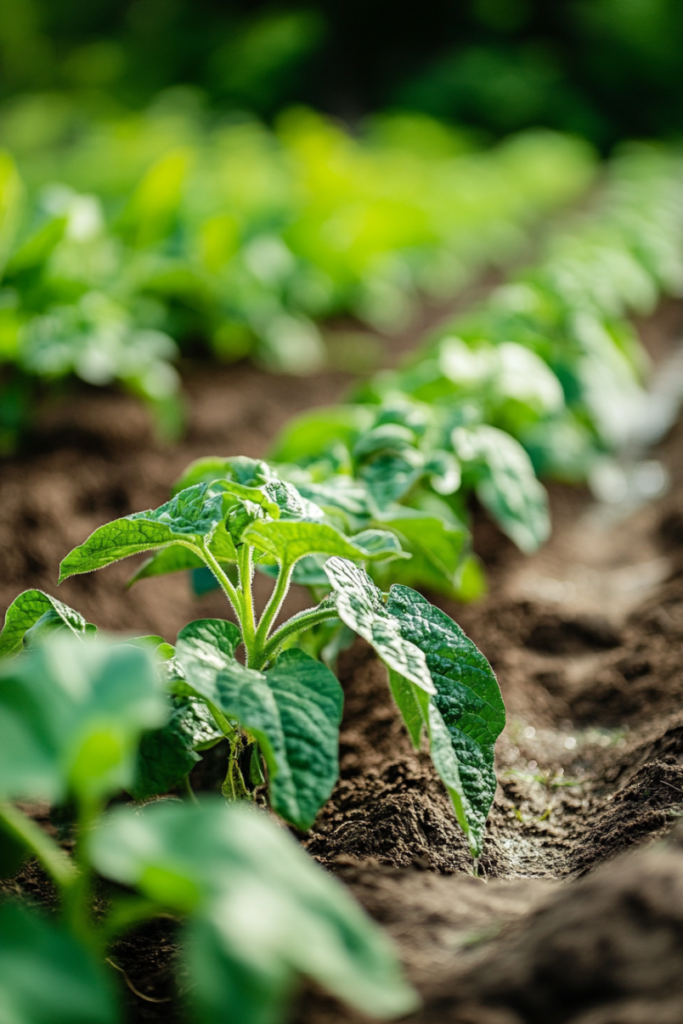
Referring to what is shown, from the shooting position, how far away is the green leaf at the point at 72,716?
53cm

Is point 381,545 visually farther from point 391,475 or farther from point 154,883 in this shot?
point 154,883

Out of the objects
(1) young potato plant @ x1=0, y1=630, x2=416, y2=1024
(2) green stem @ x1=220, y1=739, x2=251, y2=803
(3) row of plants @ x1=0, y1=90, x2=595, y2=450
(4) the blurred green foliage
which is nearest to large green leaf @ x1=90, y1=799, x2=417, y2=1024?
(1) young potato plant @ x1=0, y1=630, x2=416, y2=1024

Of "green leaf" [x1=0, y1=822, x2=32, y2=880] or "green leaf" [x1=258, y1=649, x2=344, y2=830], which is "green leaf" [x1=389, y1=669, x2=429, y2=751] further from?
"green leaf" [x1=0, y1=822, x2=32, y2=880]

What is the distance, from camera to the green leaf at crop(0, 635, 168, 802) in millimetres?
535

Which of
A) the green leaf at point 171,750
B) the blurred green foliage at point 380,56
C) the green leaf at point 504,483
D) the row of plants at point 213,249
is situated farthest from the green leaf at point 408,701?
the blurred green foliage at point 380,56

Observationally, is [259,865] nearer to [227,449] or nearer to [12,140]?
[227,449]

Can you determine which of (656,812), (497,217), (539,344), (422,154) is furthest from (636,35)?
(656,812)

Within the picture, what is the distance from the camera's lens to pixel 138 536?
938 mm

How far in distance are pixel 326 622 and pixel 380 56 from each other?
708 inches

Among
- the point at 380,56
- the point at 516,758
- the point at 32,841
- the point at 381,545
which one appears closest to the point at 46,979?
the point at 32,841

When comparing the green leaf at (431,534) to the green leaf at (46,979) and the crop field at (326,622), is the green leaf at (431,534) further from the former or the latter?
the green leaf at (46,979)

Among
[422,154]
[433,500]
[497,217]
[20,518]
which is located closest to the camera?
[433,500]

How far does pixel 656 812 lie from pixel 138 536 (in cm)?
70

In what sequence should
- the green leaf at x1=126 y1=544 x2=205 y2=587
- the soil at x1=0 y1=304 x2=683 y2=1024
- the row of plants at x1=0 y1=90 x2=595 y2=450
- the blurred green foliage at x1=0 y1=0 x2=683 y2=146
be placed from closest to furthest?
the soil at x1=0 y1=304 x2=683 y2=1024
the green leaf at x1=126 y1=544 x2=205 y2=587
the row of plants at x1=0 y1=90 x2=595 y2=450
the blurred green foliage at x1=0 y1=0 x2=683 y2=146
